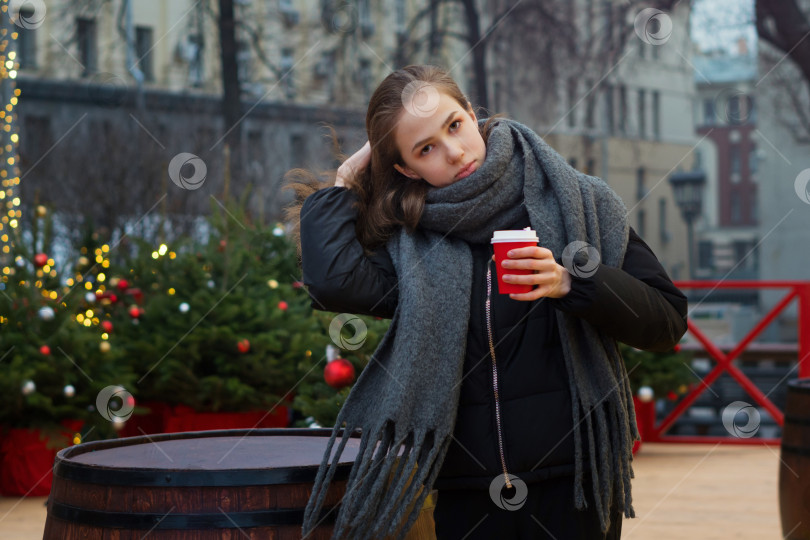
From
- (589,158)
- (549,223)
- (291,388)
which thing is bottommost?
(291,388)

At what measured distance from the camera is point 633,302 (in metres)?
2.06

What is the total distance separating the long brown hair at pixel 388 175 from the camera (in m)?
2.24

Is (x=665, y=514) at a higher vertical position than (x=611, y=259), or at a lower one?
lower

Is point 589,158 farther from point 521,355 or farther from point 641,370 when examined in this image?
point 521,355

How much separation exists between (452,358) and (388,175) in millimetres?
444

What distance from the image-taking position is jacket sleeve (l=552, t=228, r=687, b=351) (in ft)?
6.63

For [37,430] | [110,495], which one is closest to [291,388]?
[37,430]

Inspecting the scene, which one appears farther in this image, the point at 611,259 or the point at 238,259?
the point at 238,259

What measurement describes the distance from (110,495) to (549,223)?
3.36ft

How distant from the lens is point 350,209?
229cm

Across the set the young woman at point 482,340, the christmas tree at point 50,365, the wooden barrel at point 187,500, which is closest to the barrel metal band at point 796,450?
the young woman at point 482,340

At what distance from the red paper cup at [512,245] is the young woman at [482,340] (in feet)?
0.32

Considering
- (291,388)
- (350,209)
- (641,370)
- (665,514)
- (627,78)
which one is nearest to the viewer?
(350,209)

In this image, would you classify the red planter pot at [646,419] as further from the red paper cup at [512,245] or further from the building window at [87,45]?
the building window at [87,45]
